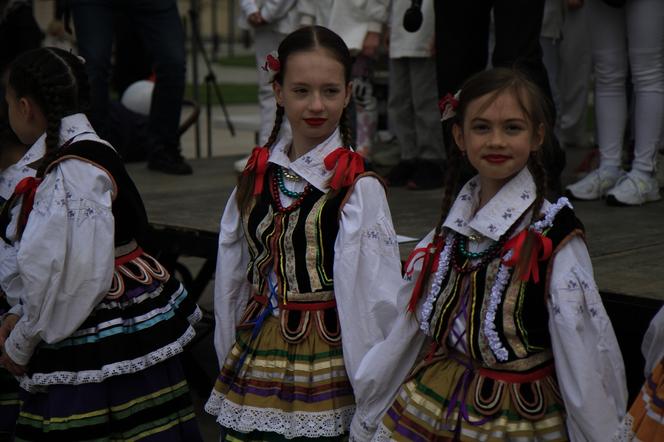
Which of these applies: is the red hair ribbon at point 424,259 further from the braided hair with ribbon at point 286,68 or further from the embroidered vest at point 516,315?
the braided hair with ribbon at point 286,68

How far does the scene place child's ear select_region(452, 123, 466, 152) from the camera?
3.06 metres

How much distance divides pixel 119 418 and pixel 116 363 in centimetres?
19

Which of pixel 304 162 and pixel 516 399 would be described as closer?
pixel 516 399

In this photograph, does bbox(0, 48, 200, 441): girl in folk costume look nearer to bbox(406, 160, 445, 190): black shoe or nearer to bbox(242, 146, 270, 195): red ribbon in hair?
bbox(242, 146, 270, 195): red ribbon in hair

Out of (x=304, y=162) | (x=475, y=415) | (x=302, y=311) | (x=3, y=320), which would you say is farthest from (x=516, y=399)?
(x=3, y=320)

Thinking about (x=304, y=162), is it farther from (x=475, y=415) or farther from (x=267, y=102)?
(x=267, y=102)

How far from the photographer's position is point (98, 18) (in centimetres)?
612

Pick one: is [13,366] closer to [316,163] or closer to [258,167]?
[258,167]

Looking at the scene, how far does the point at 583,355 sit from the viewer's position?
270cm

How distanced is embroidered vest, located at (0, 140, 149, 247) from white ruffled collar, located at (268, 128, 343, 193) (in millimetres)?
562

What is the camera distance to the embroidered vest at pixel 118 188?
143 inches

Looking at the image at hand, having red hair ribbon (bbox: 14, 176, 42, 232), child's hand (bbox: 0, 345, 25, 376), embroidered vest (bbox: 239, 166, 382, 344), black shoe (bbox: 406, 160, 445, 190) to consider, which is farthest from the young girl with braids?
black shoe (bbox: 406, 160, 445, 190)

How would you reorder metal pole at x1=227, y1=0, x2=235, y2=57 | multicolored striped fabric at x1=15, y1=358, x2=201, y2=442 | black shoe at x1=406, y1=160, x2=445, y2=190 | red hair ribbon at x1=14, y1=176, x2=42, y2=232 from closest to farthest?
multicolored striped fabric at x1=15, y1=358, x2=201, y2=442, red hair ribbon at x1=14, y1=176, x2=42, y2=232, black shoe at x1=406, y1=160, x2=445, y2=190, metal pole at x1=227, y1=0, x2=235, y2=57

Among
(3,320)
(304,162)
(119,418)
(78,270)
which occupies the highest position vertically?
(304,162)
